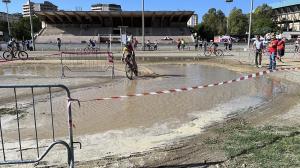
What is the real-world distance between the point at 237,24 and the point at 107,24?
1669 inches

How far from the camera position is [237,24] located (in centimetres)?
11925

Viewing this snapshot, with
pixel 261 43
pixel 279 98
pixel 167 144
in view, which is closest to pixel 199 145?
pixel 167 144

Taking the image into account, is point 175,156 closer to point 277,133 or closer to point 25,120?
point 277,133

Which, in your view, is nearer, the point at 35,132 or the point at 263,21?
the point at 35,132

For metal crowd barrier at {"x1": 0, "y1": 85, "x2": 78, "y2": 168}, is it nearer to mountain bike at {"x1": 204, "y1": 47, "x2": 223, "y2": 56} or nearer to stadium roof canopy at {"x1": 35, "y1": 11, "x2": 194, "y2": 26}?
mountain bike at {"x1": 204, "y1": 47, "x2": 223, "y2": 56}

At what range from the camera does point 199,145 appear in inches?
280

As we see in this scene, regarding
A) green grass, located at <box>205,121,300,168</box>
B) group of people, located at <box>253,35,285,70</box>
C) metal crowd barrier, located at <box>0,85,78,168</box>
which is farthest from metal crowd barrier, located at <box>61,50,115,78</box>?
green grass, located at <box>205,121,300,168</box>

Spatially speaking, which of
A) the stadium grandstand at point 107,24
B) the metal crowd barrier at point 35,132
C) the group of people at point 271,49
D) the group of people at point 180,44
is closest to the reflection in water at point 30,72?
the metal crowd barrier at point 35,132

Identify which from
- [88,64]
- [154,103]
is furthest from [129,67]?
[88,64]

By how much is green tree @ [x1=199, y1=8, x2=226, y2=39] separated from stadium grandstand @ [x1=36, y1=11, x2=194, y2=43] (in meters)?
22.5

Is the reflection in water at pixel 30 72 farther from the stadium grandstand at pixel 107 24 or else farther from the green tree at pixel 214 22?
the green tree at pixel 214 22

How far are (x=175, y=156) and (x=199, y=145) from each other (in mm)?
744

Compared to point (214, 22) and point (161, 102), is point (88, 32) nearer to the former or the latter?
point (214, 22)

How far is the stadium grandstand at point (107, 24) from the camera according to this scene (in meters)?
95.1
